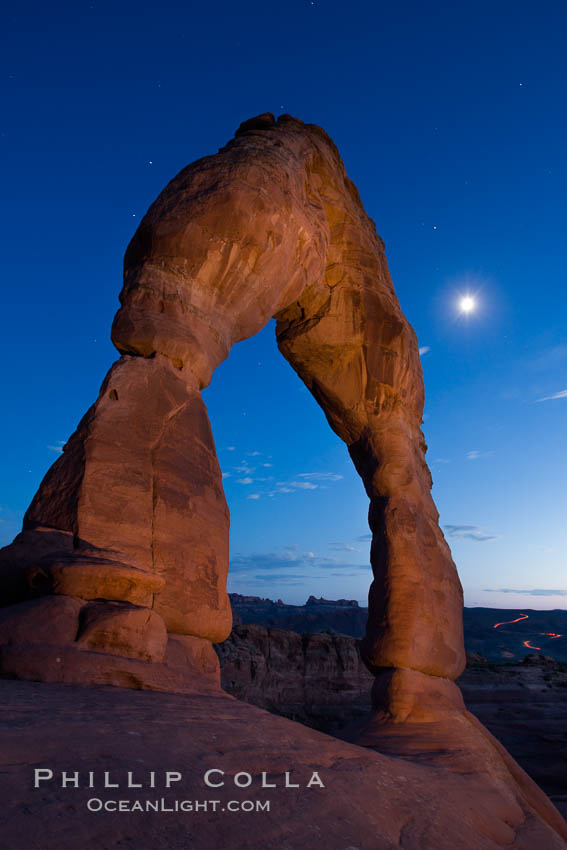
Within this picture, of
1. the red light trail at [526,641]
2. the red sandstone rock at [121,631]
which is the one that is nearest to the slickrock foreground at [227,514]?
the red sandstone rock at [121,631]

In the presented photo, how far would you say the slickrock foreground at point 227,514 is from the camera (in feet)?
8.23

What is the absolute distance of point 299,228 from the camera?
573 cm

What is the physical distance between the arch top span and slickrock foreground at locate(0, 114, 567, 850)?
0.6 inches

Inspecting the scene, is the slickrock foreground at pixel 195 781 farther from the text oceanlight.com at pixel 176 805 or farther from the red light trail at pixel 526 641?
the red light trail at pixel 526 641

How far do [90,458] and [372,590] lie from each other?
12.5 feet

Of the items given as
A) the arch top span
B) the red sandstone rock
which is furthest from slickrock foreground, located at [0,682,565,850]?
the arch top span

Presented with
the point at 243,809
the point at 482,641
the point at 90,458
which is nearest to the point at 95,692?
the point at 243,809

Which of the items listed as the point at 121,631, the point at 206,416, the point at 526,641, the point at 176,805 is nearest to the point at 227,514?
the point at 206,416

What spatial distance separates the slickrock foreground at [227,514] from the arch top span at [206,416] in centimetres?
2

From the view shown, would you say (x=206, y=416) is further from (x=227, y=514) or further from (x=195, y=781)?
(x=195, y=781)

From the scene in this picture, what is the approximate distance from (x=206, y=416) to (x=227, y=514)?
0.77 metres

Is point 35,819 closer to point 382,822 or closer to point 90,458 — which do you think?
point 382,822

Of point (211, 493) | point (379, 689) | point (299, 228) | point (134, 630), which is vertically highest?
point (299, 228)

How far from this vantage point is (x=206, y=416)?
444cm
